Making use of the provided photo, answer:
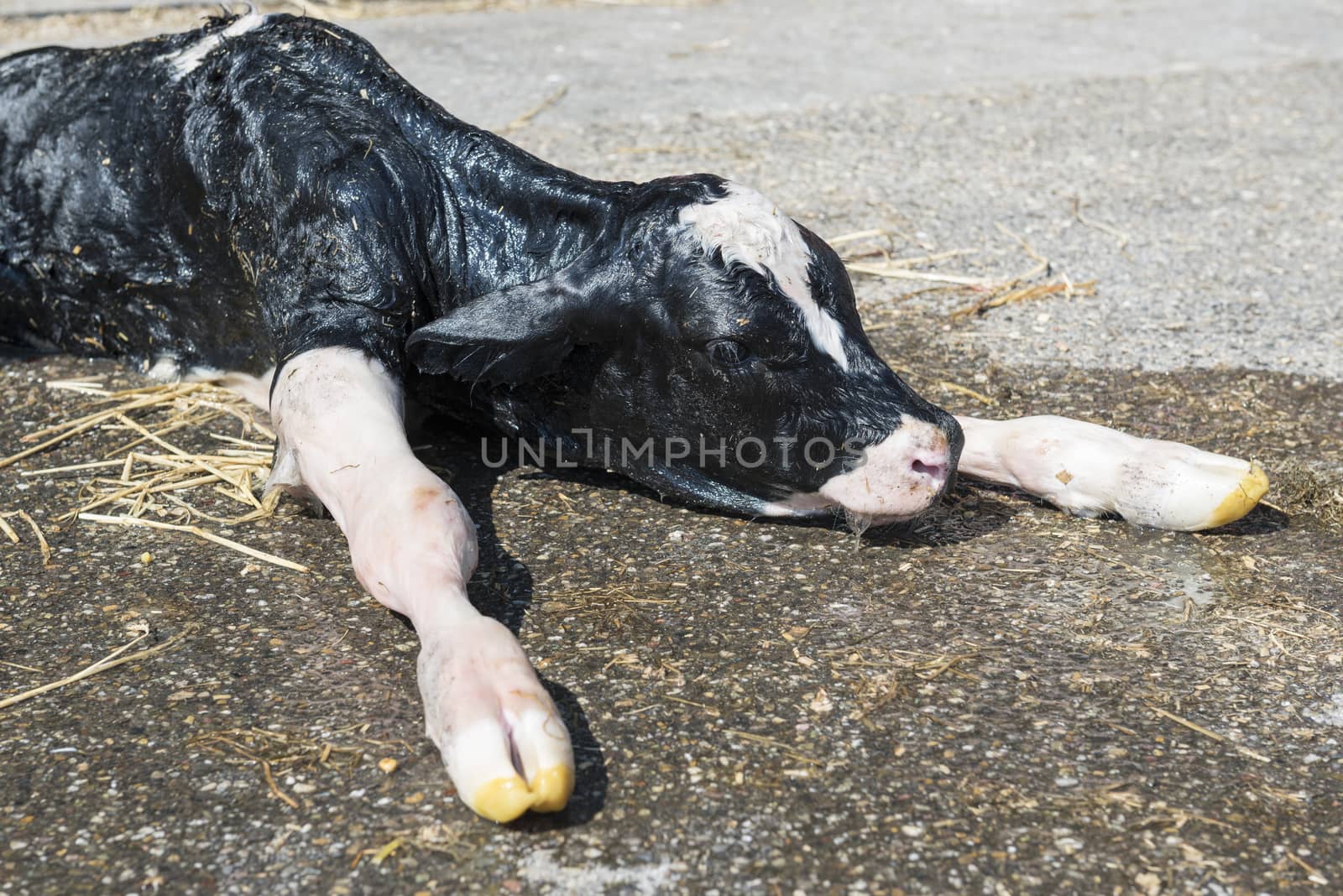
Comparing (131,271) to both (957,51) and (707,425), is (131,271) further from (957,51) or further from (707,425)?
(957,51)

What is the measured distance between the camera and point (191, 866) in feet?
8.43

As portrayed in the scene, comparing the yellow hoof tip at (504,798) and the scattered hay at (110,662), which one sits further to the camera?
the scattered hay at (110,662)

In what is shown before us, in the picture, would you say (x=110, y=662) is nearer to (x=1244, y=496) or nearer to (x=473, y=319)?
(x=473, y=319)

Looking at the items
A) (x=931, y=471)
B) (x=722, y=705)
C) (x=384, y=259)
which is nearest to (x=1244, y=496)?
(x=931, y=471)

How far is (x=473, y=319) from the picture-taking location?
3.69m

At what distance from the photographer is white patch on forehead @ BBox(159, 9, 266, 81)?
4.55 metres

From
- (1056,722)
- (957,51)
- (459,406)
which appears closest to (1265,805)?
(1056,722)

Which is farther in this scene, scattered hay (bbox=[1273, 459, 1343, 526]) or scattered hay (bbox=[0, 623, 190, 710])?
scattered hay (bbox=[1273, 459, 1343, 526])

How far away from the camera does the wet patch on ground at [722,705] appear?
2.59 metres

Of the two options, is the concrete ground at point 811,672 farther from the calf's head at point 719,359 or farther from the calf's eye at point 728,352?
the calf's eye at point 728,352

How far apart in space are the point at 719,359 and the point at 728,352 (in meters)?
0.03

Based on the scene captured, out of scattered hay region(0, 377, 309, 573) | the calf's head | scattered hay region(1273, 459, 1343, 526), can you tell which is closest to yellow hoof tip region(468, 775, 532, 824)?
scattered hay region(0, 377, 309, 573)

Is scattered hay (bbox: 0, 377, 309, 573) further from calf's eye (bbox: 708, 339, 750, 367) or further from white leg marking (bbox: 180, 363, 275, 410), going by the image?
calf's eye (bbox: 708, 339, 750, 367)

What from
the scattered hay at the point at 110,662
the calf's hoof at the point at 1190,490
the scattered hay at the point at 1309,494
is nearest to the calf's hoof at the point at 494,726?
the scattered hay at the point at 110,662
